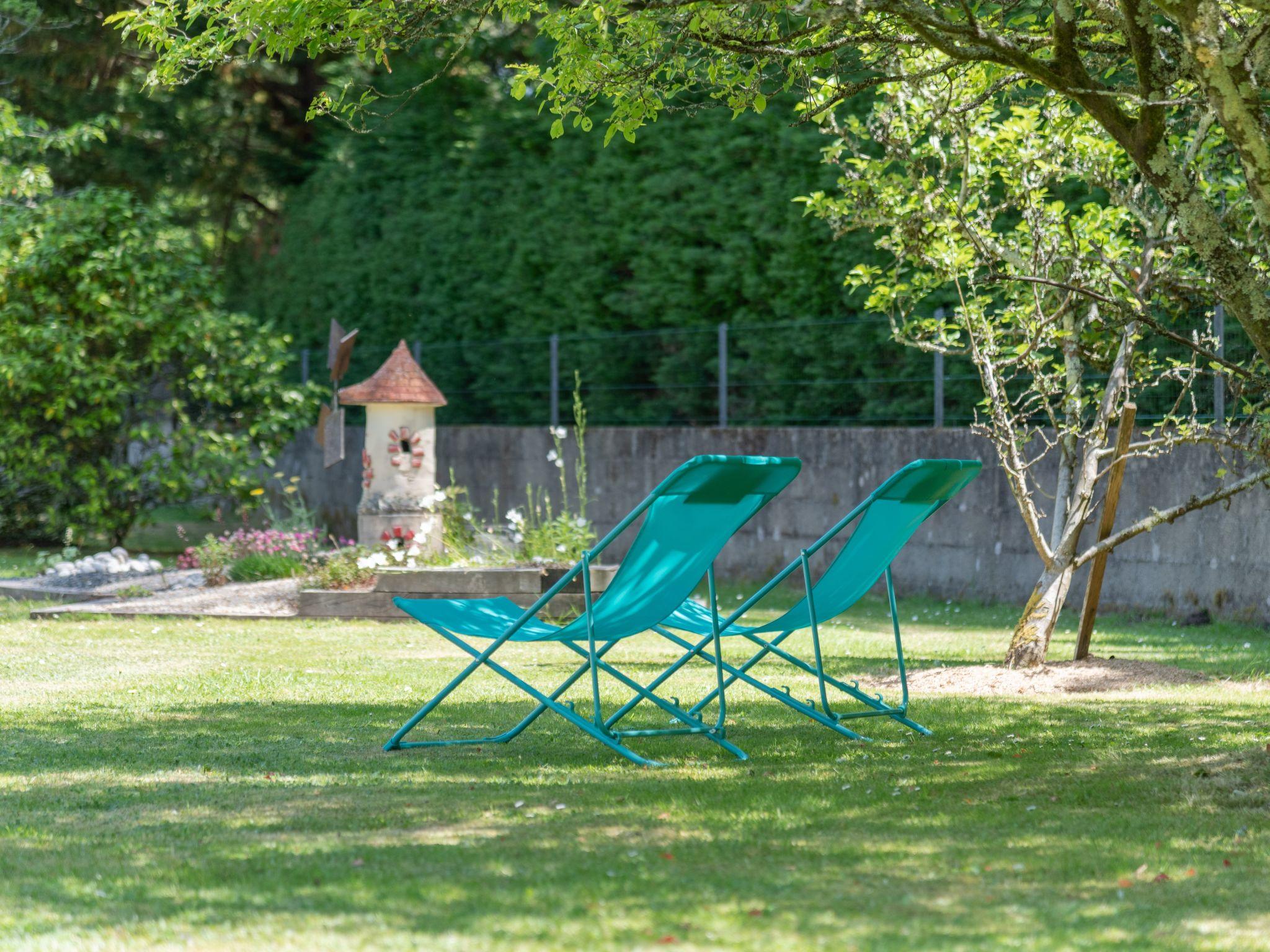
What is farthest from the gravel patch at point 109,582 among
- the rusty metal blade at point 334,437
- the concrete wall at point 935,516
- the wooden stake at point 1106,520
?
the wooden stake at point 1106,520

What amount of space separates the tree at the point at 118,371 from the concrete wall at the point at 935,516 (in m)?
2.40

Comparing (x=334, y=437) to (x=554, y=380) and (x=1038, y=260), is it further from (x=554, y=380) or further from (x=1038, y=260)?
(x=1038, y=260)

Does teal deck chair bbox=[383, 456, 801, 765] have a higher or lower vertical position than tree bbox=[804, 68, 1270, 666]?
lower

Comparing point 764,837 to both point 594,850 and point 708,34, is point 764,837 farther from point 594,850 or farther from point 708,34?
point 708,34

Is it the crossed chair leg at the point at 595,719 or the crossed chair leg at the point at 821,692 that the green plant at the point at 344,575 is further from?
the crossed chair leg at the point at 595,719

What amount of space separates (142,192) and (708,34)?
1821 cm

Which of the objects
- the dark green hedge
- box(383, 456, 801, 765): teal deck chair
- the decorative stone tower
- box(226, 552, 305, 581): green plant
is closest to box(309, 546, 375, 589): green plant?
the decorative stone tower

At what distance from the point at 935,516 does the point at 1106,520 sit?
14.5 feet

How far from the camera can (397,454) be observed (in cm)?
1225

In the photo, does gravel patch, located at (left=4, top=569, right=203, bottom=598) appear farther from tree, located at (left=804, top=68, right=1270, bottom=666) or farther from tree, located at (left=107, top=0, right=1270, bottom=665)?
tree, located at (left=804, top=68, right=1270, bottom=666)

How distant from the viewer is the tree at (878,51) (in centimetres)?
466

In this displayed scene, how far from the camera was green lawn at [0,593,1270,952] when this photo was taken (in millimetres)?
3359

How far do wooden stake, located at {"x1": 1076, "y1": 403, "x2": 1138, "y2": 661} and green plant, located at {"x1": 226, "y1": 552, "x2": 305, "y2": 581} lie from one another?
6.44 metres

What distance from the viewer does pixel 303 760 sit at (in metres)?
5.55
